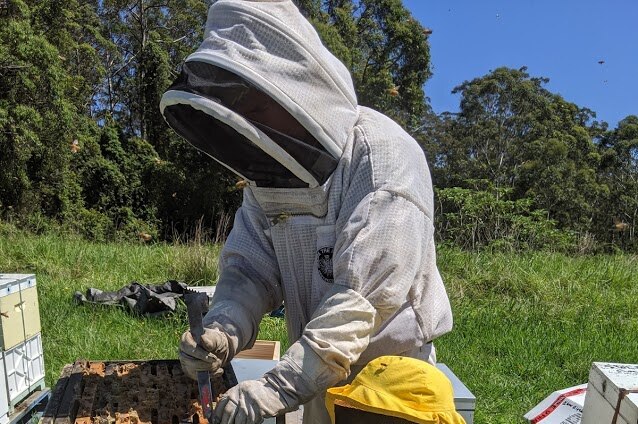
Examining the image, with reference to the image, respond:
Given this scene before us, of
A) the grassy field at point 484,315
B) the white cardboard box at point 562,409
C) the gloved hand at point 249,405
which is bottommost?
the grassy field at point 484,315

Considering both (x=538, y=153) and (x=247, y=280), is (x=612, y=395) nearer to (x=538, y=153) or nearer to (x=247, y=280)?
(x=247, y=280)

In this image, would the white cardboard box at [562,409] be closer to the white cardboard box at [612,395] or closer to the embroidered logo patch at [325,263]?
the white cardboard box at [612,395]

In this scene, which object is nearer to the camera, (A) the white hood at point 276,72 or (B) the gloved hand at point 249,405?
(B) the gloved hand at point 249,405

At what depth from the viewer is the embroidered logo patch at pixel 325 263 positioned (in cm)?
185

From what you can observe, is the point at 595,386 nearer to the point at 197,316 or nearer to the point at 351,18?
the point at 197,316

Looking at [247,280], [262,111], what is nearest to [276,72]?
[262,111]

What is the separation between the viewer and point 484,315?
621 cm

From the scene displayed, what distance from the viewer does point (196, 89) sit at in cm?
180

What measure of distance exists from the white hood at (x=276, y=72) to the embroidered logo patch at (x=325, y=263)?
0.67 feet

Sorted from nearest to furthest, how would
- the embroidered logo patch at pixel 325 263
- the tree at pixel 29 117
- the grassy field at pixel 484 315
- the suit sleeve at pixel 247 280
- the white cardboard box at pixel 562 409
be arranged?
the embroidered logo patch at pixel 325 263 < the suit sleeve at pixel 247 280 < the white cardboard box at pixel 562 409 < the grassy field at pixel 484 315 < the tree at pixel 29 117

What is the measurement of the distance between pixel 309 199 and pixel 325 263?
20cm

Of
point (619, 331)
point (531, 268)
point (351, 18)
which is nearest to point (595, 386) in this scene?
point (619, 331)

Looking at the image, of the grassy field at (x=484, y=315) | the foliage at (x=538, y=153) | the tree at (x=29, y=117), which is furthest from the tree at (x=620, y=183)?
the tree at (x=29, y=117)

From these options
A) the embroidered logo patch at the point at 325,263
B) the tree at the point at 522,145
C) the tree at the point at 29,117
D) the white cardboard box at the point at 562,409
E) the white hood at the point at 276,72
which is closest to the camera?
the white hood at the point at 276,72
